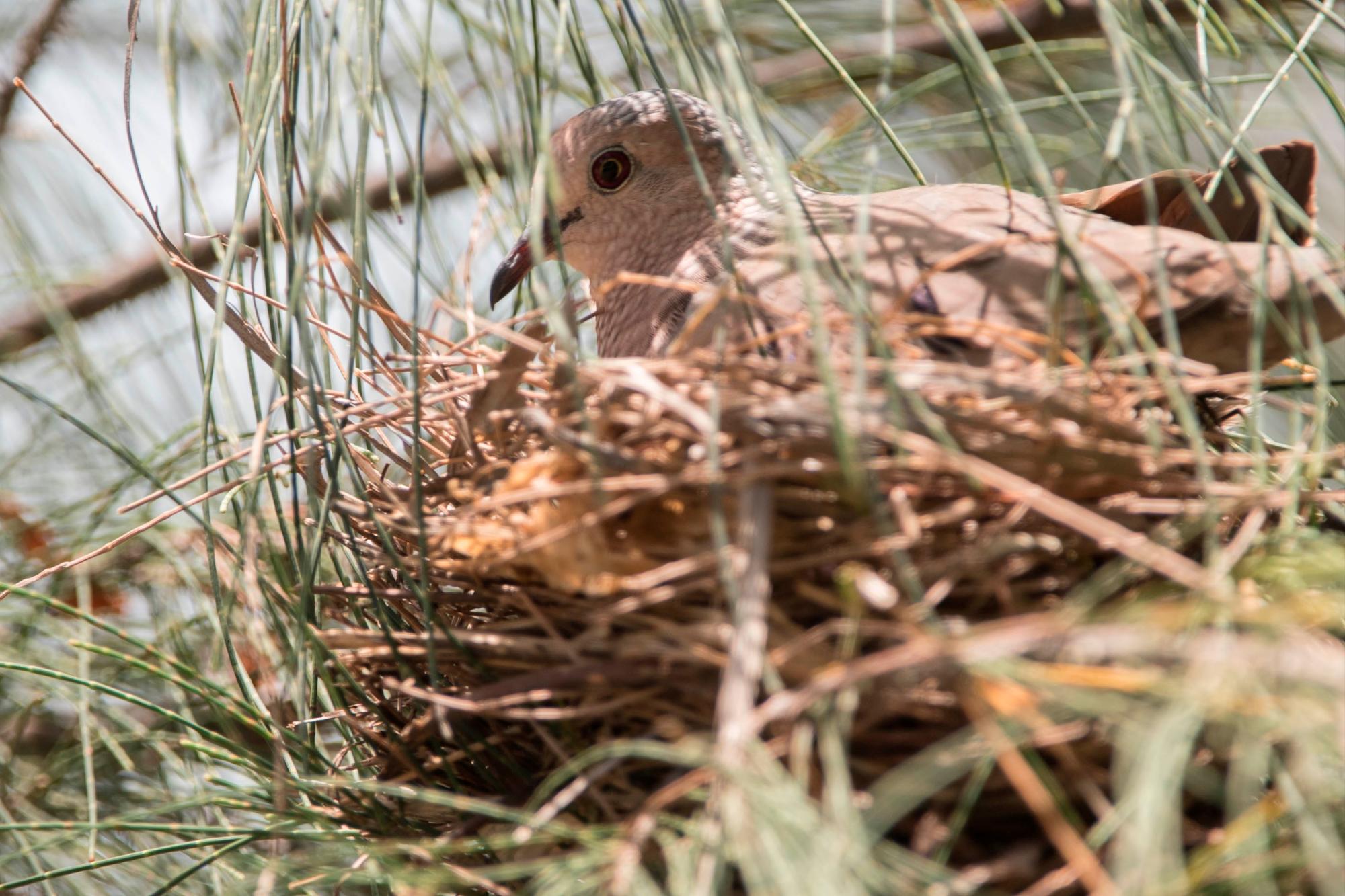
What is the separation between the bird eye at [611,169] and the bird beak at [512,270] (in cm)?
19

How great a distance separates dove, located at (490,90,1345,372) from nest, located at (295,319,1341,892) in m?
0.09

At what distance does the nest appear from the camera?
1049 millimetres

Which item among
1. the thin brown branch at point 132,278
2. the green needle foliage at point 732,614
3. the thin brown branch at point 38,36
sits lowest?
the green needle foliage at point 732,614

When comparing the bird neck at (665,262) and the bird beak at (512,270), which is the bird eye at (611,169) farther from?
the bird beak at (512,270)

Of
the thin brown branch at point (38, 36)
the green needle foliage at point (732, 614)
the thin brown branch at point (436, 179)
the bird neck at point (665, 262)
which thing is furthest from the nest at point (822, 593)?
the thin brown branch at point (38, 36)

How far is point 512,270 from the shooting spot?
2.21 meters

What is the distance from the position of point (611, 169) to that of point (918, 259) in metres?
0.78

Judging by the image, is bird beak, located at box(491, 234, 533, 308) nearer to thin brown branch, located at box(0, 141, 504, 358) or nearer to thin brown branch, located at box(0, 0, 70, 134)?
thin brown branch, located at box(0, 141, 504, 358)

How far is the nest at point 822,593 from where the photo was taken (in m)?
1.05

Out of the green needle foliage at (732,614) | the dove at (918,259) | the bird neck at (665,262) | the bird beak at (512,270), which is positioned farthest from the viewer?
the bird beak at (512,270)

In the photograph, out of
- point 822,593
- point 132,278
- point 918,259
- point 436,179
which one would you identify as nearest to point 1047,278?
point 918,259

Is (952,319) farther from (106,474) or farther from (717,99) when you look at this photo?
(106,474)

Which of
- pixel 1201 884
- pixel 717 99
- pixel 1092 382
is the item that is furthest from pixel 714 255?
pixel 1201 884

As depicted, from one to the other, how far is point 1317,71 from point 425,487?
1113 mm
